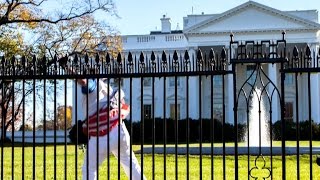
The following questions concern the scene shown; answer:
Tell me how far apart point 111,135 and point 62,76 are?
856mm

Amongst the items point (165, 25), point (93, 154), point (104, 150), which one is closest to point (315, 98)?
point (165, 25)

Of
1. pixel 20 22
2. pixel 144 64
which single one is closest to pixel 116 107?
pixel 144 64

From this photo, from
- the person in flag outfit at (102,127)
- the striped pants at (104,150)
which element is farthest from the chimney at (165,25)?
the striped pants at (104,150)

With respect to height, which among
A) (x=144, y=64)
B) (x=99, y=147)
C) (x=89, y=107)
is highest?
(x=144, y=64)

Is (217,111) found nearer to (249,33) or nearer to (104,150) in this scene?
(249,33)

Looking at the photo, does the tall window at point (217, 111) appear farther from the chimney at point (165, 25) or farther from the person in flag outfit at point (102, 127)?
the person in flag outfit at point (102, 127)

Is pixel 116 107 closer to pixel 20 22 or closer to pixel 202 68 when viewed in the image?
pixel 202 68

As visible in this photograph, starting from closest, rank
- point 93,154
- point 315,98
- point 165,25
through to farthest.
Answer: point 93,154 < point 315,98 < point 165,25

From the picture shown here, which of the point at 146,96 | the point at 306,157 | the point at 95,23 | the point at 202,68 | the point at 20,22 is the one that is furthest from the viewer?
the point at 146,96

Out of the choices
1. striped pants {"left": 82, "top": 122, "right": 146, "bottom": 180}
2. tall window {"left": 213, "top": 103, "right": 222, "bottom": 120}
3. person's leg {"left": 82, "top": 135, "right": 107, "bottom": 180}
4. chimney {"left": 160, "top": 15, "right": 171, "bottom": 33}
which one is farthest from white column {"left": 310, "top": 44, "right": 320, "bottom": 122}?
person's leg {"left": 82, "top": 135, "right": 107, "bottom": 180}

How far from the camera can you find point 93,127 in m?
7.30

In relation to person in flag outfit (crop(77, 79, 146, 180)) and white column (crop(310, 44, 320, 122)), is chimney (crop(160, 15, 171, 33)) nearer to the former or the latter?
white column (crop(310, 44, 320, 122))

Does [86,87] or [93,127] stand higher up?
[86,87]

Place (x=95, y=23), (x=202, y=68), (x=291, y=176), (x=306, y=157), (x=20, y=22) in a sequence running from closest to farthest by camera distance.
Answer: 1. (x=202, y=68)
2. (x=291, y=176)
3. (x=306, y=157)
4. (x=20, y=22)
5. (x=95, y=23)
